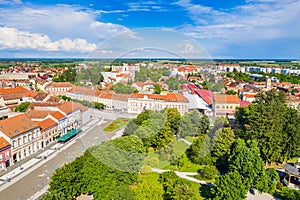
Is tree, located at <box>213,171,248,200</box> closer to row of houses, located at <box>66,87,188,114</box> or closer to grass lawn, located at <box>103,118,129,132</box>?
row of houses, located at <box>66,87,188,114</box>

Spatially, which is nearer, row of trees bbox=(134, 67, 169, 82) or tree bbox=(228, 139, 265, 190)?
row of trees bbox=(134, 67, 169, 82)

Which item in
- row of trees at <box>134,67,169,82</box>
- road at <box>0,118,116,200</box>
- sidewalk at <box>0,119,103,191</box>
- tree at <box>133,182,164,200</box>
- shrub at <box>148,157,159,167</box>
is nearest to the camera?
row of trees at <box>134,67,169,82</box>

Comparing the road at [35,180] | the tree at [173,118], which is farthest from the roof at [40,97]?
the tree at [173,118]

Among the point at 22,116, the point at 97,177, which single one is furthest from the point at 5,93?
the point at 97,177

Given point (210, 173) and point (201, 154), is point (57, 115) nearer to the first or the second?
point (201, 154)

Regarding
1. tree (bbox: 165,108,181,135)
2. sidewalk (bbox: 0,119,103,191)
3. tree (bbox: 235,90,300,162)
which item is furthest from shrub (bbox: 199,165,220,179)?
sidewalk (bbox: 0,119,103,191)

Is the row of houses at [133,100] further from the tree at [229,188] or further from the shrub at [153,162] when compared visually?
the tree at [229,188]

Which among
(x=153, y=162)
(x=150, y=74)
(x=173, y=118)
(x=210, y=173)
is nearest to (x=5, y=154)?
(x=153, y=162)

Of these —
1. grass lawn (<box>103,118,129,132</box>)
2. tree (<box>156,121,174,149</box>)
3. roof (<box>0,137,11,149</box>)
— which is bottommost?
roof (<box>0,137,11,149</box>)

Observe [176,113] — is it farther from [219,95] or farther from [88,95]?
[88,95]
